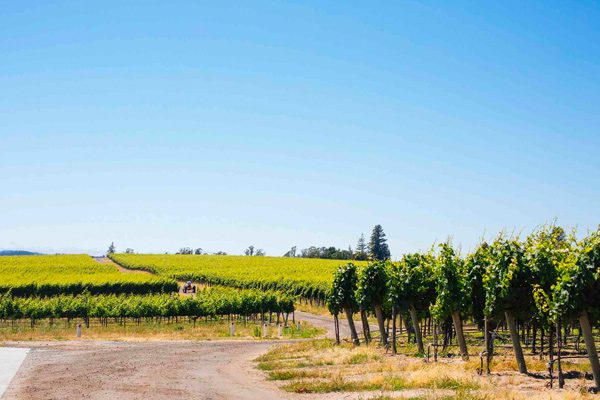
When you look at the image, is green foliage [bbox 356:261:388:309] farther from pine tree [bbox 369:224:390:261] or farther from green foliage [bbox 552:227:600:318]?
pine tree [bbox 369:224:390:261]

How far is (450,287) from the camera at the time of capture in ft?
84.1

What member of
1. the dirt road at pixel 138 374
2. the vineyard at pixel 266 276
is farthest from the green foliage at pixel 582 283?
the vineyard at pixel 266 276

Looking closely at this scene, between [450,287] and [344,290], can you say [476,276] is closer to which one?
[450,287]

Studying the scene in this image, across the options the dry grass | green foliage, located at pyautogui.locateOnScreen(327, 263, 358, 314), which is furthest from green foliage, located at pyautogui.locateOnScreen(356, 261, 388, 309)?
the dry grass

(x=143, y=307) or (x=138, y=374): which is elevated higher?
(x=143, y=307)

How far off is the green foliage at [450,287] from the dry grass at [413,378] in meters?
2.21

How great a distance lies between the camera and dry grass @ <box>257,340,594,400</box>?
55.8 ft

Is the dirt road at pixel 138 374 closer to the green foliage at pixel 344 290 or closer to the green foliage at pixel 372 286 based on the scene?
the green foliage at pixel 344 290

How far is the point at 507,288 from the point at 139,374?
16.0 metres

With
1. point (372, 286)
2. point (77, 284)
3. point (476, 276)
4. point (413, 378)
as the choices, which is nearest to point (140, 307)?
point (77, 284)

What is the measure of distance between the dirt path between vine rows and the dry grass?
133 centimetres

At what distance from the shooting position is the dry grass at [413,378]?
17016mm

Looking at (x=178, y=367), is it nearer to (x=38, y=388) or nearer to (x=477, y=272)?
(x=38, y=388)

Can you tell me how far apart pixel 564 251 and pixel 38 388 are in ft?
66.1
